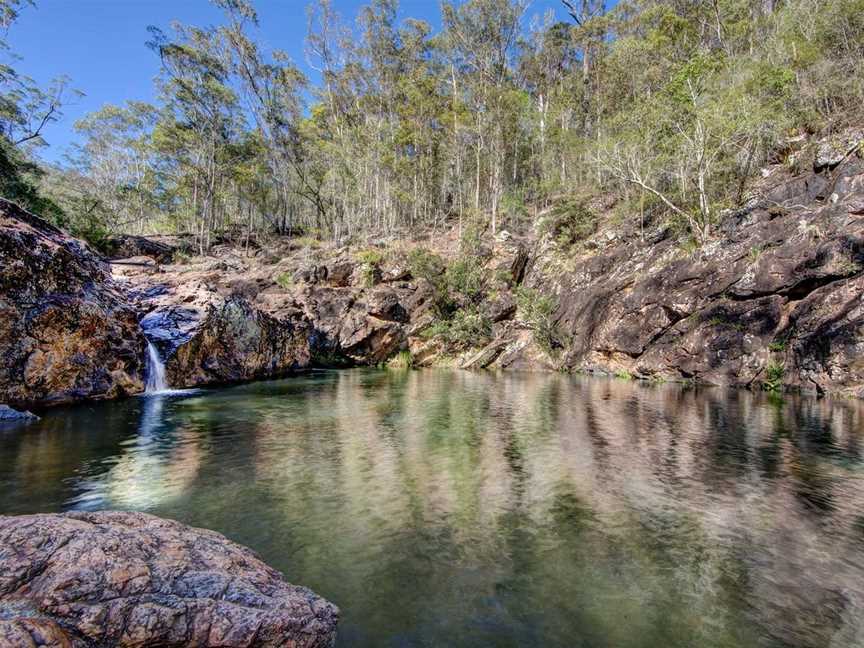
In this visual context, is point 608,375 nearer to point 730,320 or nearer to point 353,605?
point 730,320

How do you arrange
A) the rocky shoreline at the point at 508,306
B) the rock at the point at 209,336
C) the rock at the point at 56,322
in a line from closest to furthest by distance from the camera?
the rock at the point at 56,322 < the rocky shoreline at the point at 508,306 < the rock at the point at 209,336

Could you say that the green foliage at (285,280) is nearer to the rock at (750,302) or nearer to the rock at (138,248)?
the rock at (138,248)

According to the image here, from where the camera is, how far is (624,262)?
89.4 feet

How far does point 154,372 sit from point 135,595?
1803cm

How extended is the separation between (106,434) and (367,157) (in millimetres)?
36797

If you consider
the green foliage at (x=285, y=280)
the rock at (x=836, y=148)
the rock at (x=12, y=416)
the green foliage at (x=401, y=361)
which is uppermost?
the rock at (x=836, y=148)

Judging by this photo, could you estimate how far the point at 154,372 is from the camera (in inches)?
704

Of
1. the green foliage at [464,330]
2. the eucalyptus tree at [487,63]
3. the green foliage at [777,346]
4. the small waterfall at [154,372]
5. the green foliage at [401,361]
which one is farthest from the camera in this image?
the eucalyptus tree at [487,63]

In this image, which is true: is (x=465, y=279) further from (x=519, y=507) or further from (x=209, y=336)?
(x=519, y=507)

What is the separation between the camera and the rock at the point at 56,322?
1258cm

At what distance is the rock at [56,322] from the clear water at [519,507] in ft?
5.20

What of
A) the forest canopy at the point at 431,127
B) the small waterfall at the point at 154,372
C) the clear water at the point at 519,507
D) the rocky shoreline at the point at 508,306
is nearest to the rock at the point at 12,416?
the clear water at the point at 519,507

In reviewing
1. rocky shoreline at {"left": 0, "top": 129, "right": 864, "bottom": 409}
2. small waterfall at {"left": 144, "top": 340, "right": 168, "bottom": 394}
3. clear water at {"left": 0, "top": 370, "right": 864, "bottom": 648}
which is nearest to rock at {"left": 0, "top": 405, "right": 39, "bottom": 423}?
clear water at {"left": 0, "top": 370, "right": 864, "bottom": 648}

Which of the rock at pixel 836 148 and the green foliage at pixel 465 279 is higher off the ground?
the rock at pixel 836 148
